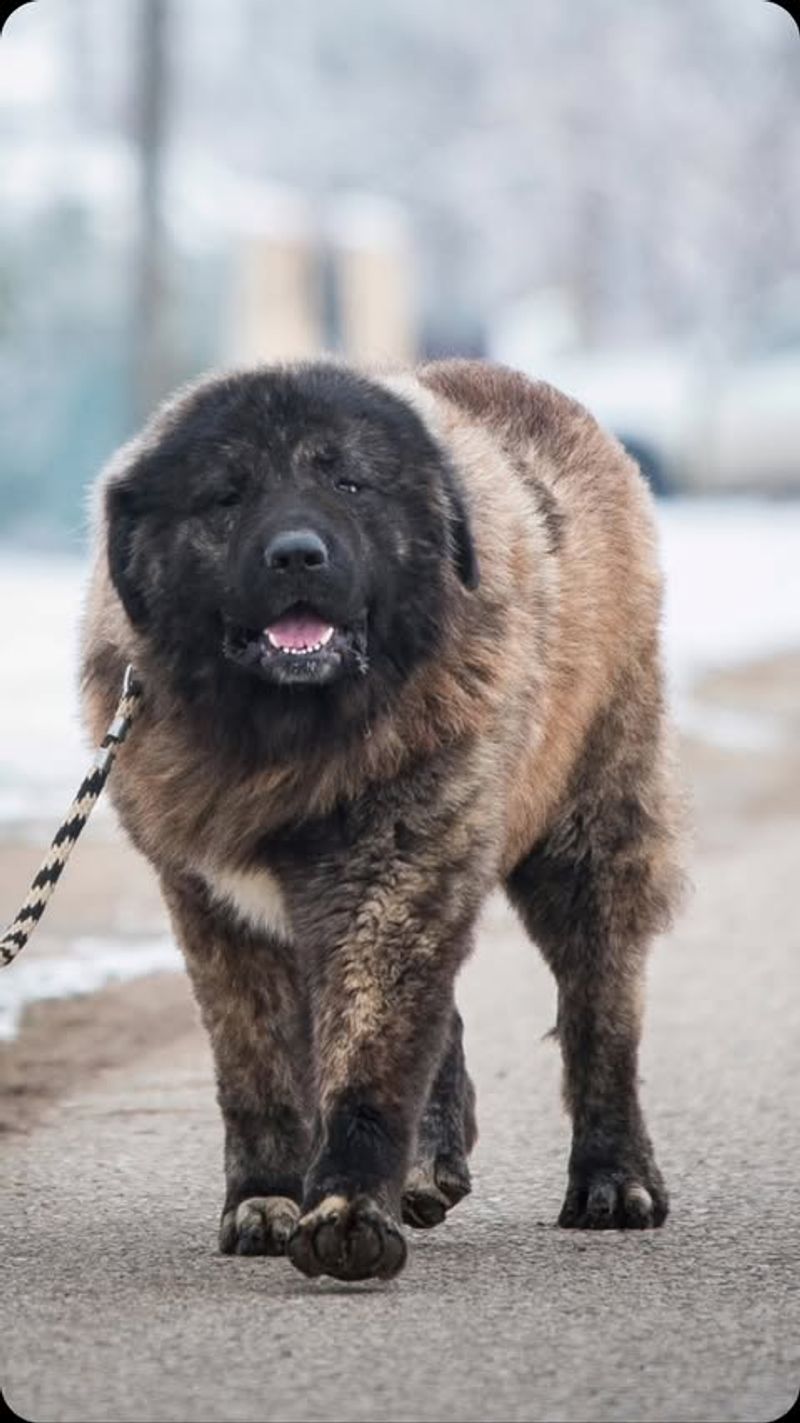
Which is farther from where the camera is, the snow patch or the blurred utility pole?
the blurred utility pole

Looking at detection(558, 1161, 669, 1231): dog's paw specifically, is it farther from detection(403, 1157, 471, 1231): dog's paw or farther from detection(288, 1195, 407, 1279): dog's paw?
detection(288, 1195, 407, 1279): dog's paw

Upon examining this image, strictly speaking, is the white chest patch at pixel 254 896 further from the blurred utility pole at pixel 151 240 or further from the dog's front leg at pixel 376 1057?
the blurred utility pole at pixel 151 240

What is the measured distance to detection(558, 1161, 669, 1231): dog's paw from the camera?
6.12 meters

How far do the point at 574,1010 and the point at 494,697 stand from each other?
97cm

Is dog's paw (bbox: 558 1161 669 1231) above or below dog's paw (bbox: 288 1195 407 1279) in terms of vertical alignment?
below

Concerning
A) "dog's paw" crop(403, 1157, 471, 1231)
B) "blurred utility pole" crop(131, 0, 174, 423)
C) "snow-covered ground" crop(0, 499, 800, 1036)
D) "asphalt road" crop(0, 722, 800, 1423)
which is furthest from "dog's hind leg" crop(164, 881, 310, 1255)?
"blurred utility pole" crop(131, 0, 174, 423)

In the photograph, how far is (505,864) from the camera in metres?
6.19

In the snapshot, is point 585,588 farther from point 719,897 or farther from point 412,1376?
point 719,897

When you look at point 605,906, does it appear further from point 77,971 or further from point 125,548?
point 77,971

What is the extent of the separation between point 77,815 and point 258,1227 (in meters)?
0.95

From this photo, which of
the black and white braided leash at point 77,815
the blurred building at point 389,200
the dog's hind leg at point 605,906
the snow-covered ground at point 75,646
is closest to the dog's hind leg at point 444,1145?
the dog's hind leg at point 605,906

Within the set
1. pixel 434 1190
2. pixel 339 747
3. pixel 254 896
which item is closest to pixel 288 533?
pixel 339 747

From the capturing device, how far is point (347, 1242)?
5172 mm

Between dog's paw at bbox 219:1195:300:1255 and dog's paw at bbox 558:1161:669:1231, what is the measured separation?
27.3 inches
